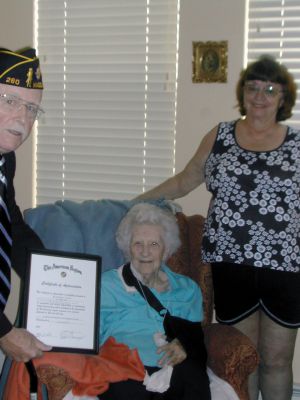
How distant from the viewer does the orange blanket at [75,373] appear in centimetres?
211

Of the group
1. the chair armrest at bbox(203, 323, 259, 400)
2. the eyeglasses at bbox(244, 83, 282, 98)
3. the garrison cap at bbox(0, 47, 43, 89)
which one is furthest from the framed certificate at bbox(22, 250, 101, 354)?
the eyeglasses at bbox(244, 83, 282, 98)

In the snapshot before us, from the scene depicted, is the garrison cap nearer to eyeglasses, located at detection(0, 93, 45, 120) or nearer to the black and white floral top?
eyeglasses, located at detection(0, 93, 45, 120)

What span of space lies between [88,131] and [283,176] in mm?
1476

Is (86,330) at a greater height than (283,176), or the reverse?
(283,176)

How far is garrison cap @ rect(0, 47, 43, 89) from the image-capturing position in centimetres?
177

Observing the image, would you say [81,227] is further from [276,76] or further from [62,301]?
[276,76]

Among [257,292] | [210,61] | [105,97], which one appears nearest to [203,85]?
[210,61]

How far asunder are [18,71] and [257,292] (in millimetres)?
1353

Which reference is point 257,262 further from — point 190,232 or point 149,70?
point 149,70

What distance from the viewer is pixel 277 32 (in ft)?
10.3

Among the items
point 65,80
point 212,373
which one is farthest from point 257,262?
point 65,80

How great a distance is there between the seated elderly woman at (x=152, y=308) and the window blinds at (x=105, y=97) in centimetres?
84

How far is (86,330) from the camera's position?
220 centimetres

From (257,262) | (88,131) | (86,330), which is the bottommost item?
(86,330)
